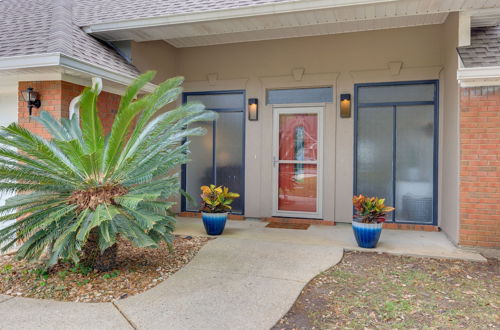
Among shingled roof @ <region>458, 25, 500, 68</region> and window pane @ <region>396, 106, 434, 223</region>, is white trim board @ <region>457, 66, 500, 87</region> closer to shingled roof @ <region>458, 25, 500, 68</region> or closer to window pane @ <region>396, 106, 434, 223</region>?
shingled roof @ <region>458, 25, 500, 68</region>

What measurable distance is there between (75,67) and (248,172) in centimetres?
387

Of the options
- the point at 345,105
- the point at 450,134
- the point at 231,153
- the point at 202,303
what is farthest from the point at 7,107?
the point at 450,134

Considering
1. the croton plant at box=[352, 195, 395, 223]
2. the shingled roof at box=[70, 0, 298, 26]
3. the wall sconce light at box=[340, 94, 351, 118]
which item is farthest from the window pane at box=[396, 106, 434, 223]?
the shingled roof at box=[70, 0, 298, 26]

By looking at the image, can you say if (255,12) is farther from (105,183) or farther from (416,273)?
(416,273)

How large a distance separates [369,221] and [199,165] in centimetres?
394

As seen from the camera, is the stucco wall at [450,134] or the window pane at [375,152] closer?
the stucco wall at [450,134]

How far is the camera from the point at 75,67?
15.7ft

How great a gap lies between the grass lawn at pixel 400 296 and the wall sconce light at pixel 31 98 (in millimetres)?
4443

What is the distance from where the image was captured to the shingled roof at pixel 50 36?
199 inches

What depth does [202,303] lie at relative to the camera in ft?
11.4

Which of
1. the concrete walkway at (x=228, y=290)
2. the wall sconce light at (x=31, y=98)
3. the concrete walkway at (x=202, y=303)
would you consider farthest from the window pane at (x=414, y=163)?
the wall sconce light at (x=31, y=98)

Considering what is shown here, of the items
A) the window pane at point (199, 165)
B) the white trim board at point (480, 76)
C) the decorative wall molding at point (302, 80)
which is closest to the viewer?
the white trim board at point (480, 76)

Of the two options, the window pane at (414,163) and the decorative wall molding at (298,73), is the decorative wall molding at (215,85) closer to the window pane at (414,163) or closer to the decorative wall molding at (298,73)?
the decorative wall molding at (298,73)

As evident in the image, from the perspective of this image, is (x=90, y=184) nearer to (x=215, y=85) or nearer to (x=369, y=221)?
(x=369, y=221)
